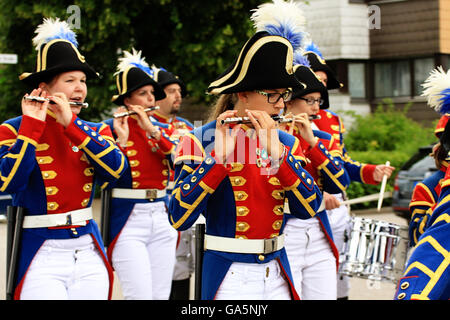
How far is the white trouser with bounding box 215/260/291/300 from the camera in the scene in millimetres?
4195

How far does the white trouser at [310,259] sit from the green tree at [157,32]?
10889mm

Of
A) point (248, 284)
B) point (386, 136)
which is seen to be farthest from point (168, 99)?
point (386, 136)

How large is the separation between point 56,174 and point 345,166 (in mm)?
2924

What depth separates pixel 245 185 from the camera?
4223 mm

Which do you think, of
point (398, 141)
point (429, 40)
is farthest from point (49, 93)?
point (429, 40)

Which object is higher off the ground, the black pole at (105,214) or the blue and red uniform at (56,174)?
the blue and red uniform at (56,174)

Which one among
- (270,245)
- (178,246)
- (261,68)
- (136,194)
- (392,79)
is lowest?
(178,246)

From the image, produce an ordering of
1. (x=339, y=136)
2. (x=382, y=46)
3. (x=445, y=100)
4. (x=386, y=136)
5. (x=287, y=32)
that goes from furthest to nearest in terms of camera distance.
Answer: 1. (x=382, y=46)
2. (x=386, y=136)
3. (x=339, y=136)
4. (x=287, y=32)
5. (x=445, y=100)

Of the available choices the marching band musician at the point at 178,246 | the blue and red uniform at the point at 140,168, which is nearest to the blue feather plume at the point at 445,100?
the blue and red uniform at the point at 140,168

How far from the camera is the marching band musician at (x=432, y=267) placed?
2.75 m

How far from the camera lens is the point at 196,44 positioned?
1681 centimetres

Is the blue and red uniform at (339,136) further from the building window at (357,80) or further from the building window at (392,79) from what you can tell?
the building window at (357,80)

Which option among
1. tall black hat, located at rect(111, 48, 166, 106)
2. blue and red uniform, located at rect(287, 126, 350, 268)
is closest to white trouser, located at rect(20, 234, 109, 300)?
blue and red uniform, located at rect(287, 126, 350, 268)

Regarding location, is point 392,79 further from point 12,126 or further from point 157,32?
point 12,126
